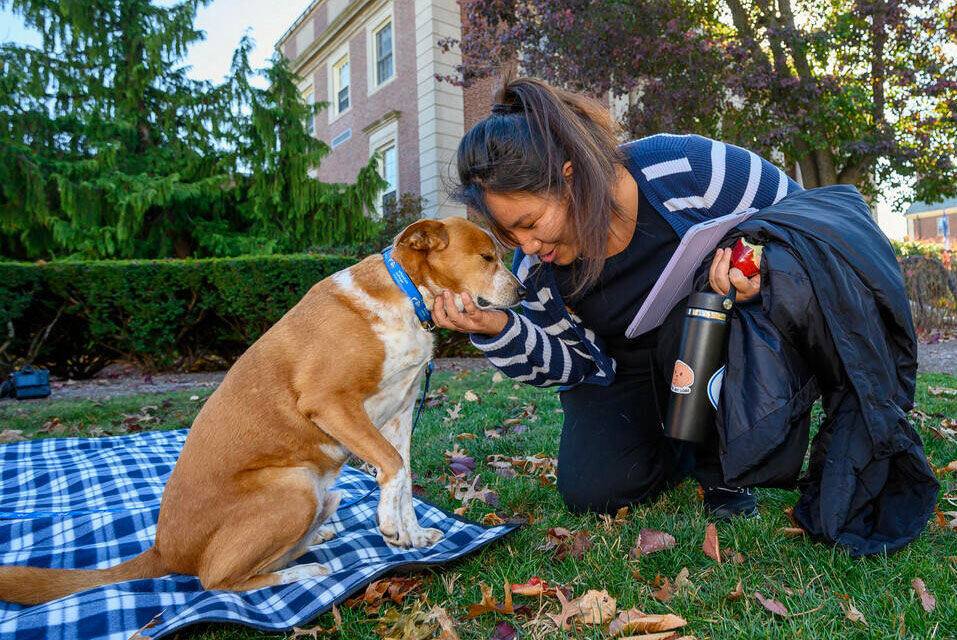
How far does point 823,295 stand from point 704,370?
45 cm

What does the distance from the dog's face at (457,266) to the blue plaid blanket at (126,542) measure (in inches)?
41.7

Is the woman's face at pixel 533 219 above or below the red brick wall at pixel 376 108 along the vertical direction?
below

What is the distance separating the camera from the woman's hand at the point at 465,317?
280 centimetres

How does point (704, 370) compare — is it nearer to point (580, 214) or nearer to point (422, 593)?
point (580, 214)

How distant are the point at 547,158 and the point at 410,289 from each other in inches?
33.9

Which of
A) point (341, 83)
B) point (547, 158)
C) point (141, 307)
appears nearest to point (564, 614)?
point (547, 158)

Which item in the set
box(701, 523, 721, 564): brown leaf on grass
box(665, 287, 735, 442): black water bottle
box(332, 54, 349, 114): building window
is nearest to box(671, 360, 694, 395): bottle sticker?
box(665, 287, 735, 442): black water bottle

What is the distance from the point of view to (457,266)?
2.99 meters

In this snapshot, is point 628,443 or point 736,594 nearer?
point 736,594

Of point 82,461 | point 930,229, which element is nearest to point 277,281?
point 82,461

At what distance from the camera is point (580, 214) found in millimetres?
2500

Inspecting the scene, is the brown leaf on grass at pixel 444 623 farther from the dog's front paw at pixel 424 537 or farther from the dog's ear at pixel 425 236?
the dog's ear at pixel 425 236

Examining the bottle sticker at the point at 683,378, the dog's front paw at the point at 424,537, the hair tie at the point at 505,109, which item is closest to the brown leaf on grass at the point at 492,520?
the dog's front paw at the point at 424,537

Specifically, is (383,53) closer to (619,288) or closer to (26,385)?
(26,385)
